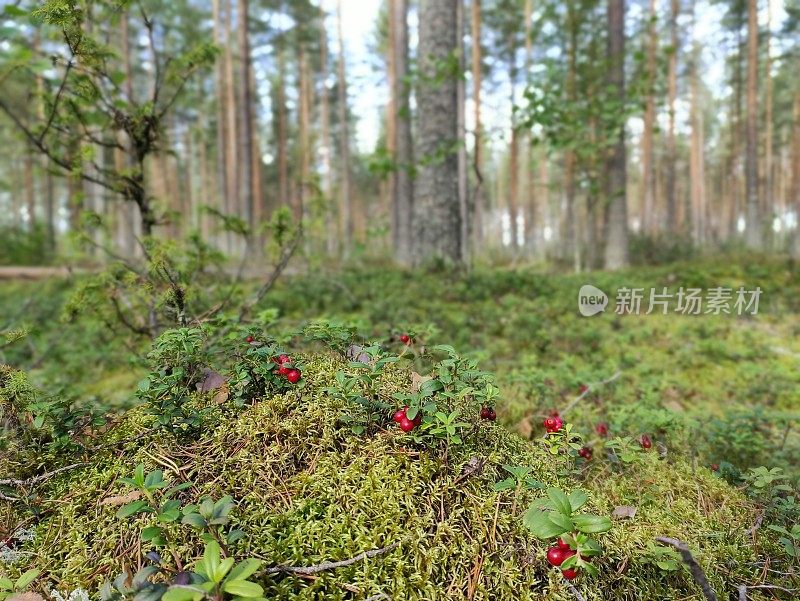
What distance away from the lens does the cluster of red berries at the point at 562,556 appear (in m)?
1.39

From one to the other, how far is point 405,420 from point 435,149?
255 inches

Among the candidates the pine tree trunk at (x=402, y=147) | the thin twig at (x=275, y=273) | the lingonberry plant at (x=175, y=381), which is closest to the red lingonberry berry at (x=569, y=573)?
the lingonberry plant at (x=175, y=381)

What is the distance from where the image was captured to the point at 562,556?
4.59 feet

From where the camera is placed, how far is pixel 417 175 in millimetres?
7531

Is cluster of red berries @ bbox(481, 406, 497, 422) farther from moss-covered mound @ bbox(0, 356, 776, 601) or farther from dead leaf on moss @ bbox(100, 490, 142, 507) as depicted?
dead leaf on moss @ bbox(100, 490, 142, 507)

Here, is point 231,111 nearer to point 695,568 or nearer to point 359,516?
point 359,516

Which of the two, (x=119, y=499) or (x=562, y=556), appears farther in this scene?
(x=119, y=499)

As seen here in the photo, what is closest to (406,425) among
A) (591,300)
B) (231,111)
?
(591,300)

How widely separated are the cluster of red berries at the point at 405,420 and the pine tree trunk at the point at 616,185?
996 centimetres

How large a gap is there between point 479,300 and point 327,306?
→ 2055 millimetres

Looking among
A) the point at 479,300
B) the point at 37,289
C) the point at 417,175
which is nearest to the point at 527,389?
the point at 479,300

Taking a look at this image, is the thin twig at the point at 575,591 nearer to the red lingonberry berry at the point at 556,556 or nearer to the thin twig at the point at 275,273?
the red lingonberry berry at the point at 556,556

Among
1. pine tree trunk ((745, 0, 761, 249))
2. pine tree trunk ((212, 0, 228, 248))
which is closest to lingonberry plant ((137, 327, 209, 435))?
pine tree trunk ((212, 0, 228, 248))

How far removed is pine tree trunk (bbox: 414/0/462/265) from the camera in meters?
7.46
